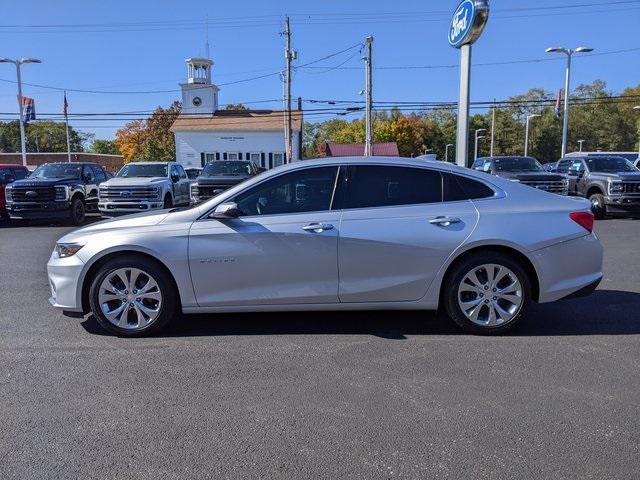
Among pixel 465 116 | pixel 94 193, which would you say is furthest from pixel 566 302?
pixel 94 193

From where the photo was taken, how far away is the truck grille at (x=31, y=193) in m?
15.3

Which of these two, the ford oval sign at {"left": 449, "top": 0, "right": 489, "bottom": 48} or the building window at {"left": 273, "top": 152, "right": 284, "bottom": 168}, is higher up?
the ford oval sign at {"left": 449, "top": 0, "right": 489, "bottom": 48}

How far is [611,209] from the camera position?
15.9 m

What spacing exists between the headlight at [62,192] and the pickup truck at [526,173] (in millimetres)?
11659

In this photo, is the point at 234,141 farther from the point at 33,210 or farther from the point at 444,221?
the point at 444,221

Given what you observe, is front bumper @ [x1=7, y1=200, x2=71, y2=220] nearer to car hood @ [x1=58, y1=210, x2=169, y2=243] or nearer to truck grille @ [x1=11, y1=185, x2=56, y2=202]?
truck grille @ [x1=11, y1=185, x2=56, y2=202]

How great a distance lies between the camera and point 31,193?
602 inches

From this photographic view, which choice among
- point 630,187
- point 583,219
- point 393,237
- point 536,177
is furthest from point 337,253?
point 630,187

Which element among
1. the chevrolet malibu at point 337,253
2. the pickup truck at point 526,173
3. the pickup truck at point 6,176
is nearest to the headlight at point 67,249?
the chevrolet malibu at point 337,253

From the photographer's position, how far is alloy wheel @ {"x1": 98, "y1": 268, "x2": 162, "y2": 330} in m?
5.02

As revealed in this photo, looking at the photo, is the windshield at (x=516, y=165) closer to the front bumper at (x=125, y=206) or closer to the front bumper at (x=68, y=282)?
the front bumper at (x=125, y=206)

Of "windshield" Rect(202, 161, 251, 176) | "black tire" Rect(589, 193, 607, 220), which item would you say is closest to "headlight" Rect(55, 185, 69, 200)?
"windshield" Rect(202, 161, 251, 176)

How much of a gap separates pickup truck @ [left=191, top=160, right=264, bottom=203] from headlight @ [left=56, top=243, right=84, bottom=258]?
879cm

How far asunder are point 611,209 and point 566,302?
11.2 m
